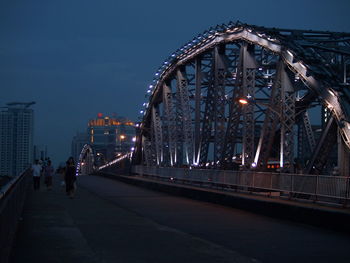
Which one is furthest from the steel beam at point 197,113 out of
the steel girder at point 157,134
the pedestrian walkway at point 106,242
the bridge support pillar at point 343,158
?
the pedestrian walkway at point 106,242

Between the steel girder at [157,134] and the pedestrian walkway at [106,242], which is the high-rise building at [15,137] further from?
the pedestrian walkway at [106,242]

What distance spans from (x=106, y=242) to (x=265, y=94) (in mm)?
26842

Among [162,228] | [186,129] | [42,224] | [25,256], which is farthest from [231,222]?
[186,129]

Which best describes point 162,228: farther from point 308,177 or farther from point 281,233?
point 308,177

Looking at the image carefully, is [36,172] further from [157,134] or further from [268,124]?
[157,134]

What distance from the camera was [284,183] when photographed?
2152 centimetres

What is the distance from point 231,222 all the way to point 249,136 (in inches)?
585

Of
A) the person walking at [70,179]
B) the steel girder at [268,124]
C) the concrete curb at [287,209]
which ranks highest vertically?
the steel girder at [268,124]

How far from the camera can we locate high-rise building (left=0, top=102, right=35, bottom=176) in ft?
469

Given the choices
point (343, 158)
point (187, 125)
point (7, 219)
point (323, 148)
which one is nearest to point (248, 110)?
point (323, 148)

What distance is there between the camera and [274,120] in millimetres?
28703

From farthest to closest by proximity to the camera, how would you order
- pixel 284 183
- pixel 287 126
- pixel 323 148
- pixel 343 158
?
pixel 287 126 < pixel 323 148 < pixel 343 158 < pixel 284 183

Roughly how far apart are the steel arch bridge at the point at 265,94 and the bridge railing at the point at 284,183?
189cm

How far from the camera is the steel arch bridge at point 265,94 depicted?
81.6ft
